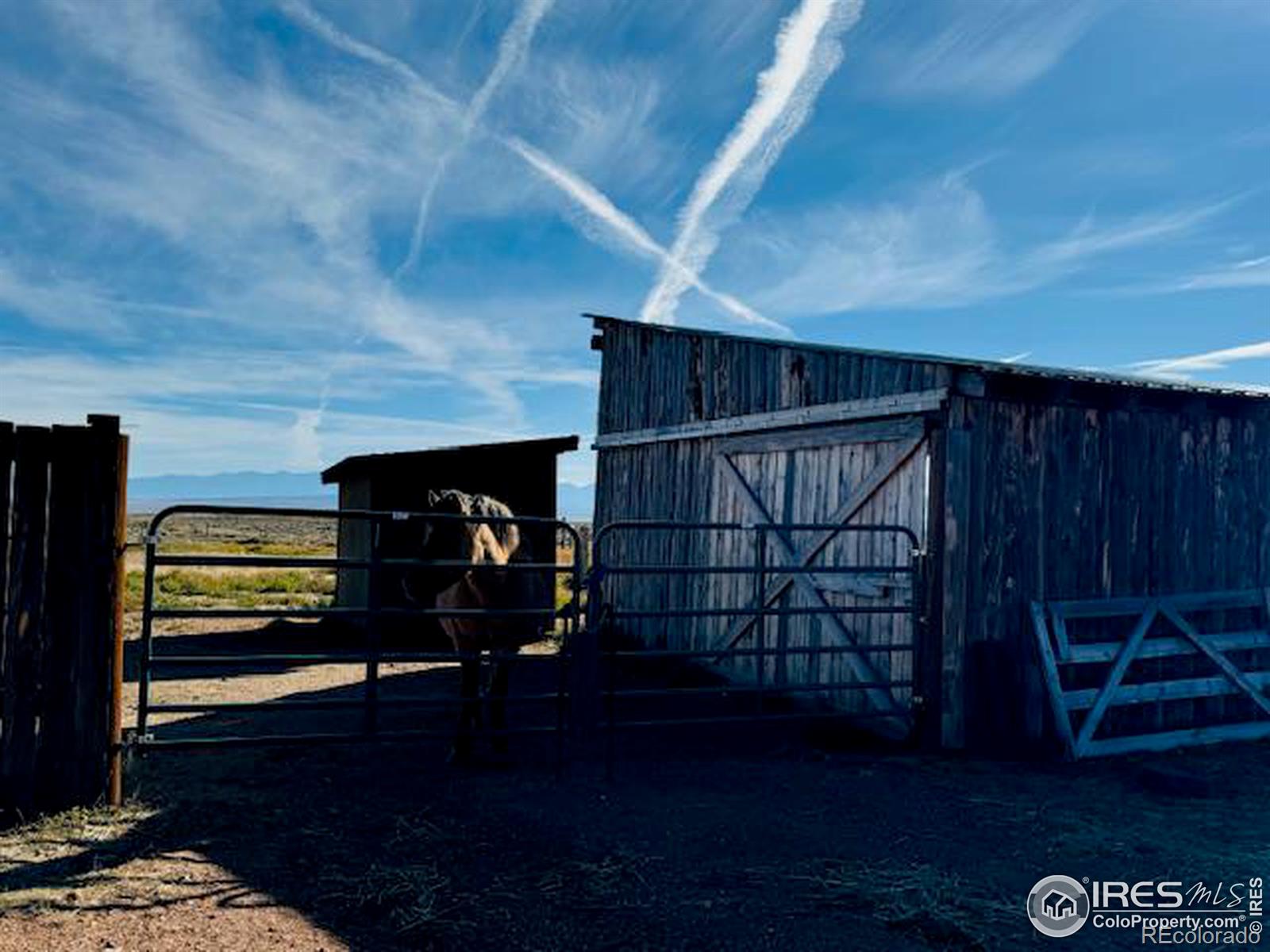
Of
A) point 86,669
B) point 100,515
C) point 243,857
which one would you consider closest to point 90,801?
point 86,669

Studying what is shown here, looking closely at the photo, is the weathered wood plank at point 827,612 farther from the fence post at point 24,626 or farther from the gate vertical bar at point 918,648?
the fence post at point 24,626

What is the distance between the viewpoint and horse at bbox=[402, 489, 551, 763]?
23.3ft

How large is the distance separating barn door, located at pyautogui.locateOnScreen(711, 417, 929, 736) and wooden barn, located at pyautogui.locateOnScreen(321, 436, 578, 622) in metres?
4.44

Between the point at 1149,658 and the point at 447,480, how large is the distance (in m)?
10.3

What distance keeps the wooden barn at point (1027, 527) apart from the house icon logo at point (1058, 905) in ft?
10.1

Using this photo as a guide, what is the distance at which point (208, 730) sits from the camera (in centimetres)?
841

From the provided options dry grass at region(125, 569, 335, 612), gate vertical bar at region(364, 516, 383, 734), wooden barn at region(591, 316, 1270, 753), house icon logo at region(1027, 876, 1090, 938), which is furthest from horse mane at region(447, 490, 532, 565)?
dry grass at region(125, 569, 335, 612)

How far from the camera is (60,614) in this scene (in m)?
5.88

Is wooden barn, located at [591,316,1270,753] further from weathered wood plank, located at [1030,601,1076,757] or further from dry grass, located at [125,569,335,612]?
dry grass, located at [125,569,335,612]

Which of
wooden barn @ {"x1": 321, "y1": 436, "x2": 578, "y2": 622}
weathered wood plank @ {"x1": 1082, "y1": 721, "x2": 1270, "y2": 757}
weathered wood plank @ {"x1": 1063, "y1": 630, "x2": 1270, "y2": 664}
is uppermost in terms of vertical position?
wooden barn @ {"x1": 321, "y1": 436, "x2": 578, "y2": 622}

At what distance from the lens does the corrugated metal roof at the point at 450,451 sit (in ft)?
50.0

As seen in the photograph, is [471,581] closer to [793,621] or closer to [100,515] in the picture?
[100,515]

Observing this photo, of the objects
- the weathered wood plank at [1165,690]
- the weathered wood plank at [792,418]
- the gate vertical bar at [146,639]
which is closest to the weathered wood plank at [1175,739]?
the weathered wood plank at [1165,690]

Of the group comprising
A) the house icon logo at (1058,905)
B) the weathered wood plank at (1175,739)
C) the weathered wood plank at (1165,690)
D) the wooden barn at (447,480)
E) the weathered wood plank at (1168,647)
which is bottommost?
the house icon logo at (1058,905)
